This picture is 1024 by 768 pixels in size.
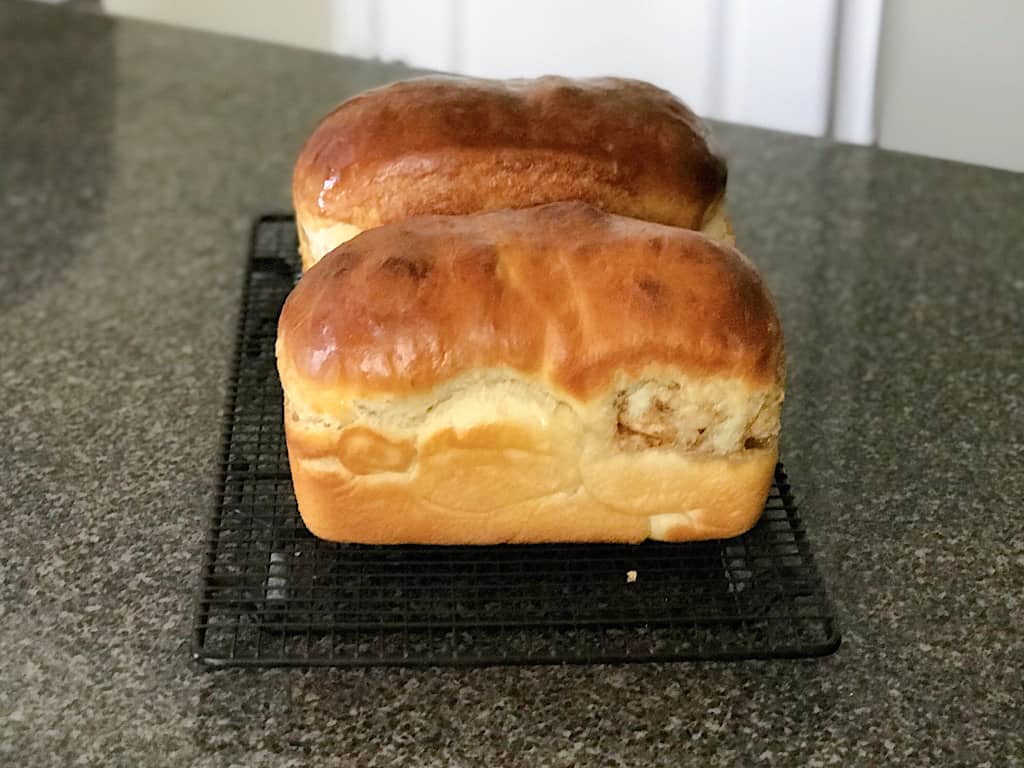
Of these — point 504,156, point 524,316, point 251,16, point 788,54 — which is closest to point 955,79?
point 788,54

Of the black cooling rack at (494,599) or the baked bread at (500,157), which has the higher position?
the baked bread at (500,157)

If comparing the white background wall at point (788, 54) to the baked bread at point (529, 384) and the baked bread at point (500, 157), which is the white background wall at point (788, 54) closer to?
the baked bread at point (500, 157)

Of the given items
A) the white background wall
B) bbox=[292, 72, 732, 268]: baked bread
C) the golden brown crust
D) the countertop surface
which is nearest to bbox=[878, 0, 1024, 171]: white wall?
the white background wall

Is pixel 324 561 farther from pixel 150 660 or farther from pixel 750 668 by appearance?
pixel 750 668

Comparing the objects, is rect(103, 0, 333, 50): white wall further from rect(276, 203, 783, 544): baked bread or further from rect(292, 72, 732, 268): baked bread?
rect(276, 203, 783, 544): baked bread

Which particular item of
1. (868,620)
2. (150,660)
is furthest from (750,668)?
(150,660)

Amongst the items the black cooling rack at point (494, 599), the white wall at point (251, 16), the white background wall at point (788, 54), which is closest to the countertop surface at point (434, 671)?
the black cooling rack at point (494, 599)
